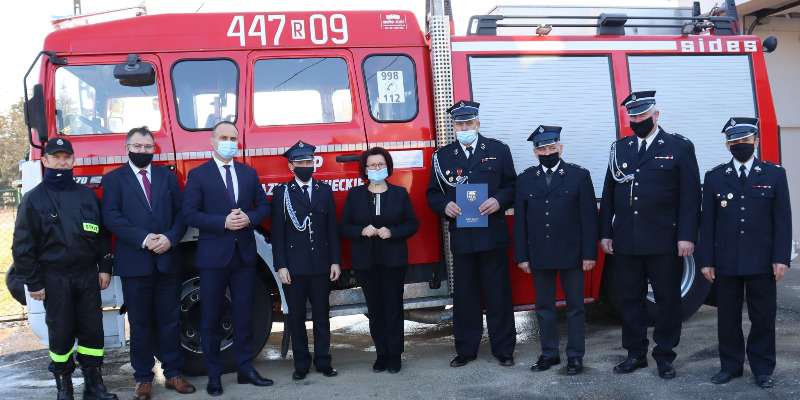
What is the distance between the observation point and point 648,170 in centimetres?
524

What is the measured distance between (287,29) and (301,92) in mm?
507

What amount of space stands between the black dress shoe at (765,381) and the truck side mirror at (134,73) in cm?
480

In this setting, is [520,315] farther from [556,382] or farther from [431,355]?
[556,382]

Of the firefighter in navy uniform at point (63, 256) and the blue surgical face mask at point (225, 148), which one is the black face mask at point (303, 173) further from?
the firefighter in navy uniform at point (63, 256)

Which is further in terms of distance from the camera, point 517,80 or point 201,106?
point 517,80

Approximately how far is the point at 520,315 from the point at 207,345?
4.12 meters

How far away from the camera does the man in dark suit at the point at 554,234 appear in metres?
5.45

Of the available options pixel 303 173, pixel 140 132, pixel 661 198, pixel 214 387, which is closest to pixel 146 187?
pixel 140 132

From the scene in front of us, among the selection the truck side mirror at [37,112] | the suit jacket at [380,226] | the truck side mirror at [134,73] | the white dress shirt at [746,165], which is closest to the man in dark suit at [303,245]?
the suit jacket at [380,226]

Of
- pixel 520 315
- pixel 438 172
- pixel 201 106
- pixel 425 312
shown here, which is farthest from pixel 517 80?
pixel 520 315

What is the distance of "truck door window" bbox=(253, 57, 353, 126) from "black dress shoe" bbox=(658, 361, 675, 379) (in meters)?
2.98

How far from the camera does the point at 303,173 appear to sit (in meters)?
5.41

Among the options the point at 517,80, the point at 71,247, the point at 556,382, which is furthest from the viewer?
the point at 517,80

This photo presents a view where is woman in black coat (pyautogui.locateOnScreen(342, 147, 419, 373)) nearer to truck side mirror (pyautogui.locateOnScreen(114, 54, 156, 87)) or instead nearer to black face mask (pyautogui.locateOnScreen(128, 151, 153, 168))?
black face mask (pyautogui.locateOnScreen(128, 151, 153, 168))
